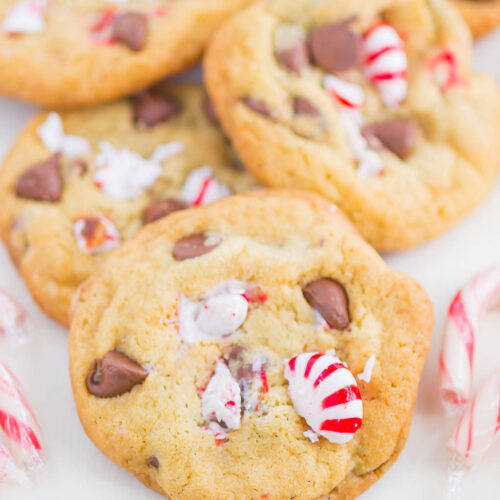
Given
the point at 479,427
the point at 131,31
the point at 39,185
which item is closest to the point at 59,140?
the point at 39,185

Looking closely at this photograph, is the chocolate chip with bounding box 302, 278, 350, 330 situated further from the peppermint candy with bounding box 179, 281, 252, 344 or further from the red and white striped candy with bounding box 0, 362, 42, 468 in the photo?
the red and white striped candy with bounding box 0, 362, 42, 468

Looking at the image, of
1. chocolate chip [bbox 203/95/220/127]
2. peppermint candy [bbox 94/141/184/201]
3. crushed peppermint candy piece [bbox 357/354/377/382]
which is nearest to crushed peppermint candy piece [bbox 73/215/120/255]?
peppermint candy [bbox 94/141/184/201]

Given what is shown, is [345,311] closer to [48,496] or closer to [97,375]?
[97,375]

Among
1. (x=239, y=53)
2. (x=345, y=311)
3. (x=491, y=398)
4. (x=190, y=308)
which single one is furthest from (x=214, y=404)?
(x=239, y=53)

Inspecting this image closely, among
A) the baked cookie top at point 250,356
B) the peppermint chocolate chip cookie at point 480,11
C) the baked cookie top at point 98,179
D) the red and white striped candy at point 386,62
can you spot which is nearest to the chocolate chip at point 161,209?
the baked cookie top at point 98,179

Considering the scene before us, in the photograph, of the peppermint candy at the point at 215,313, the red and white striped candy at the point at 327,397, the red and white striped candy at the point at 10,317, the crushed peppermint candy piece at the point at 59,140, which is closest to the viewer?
the red and white striped candy at the point at 327,397

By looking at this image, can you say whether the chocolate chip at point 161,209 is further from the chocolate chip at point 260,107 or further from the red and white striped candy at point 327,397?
the red and white striped candy at point 327,397
